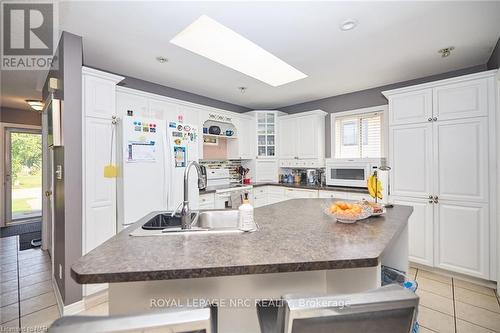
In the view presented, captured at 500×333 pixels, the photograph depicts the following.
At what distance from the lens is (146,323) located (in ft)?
1.61

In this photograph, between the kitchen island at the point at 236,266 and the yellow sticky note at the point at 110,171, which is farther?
the yellow sticky note at the point at 110,171

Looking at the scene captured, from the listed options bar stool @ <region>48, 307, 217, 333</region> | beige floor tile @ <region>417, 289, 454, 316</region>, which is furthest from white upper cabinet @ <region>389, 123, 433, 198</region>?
bar stool @ <region>48, 307, 217, 333</region>

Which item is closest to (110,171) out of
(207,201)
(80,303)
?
(80,303)

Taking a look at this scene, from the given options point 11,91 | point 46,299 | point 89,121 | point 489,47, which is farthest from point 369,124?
point 11,91

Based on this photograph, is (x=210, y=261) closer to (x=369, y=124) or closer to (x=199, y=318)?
(x=199, y=318)

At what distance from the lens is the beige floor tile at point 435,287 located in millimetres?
2288

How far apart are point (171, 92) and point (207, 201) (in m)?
1.80

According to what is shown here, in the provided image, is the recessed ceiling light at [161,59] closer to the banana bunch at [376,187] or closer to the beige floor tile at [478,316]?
the banana bunch at [376,187]

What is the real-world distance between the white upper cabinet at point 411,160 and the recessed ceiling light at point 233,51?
4.81ft

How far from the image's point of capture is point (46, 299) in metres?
2.29

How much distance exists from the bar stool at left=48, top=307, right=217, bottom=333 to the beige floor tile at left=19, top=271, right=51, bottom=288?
3.10 m

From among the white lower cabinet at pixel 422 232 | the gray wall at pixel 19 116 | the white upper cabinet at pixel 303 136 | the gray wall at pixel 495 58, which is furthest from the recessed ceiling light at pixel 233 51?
the gray wall at pixel 19 116

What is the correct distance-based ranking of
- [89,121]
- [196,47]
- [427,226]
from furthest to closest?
[427,226]
[196,47]
[89,121]

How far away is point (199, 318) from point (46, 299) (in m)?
2.79
